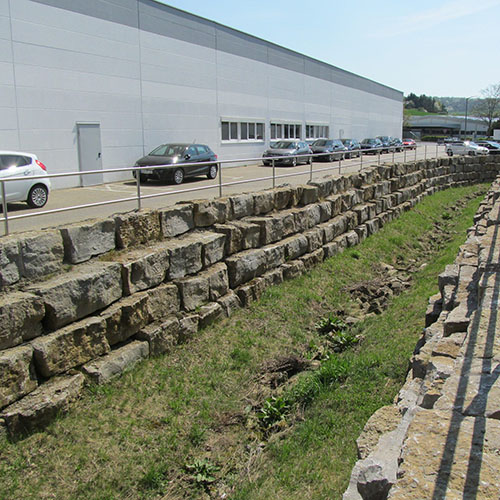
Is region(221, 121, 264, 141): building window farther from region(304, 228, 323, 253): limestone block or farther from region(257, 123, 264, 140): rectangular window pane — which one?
region(304, 228, 323, 253): limestone block

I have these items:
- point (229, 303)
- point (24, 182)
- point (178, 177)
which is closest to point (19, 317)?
point (24, 182)

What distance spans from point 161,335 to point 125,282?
3.36 feet

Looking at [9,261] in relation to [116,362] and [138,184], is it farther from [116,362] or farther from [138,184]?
[138,184]

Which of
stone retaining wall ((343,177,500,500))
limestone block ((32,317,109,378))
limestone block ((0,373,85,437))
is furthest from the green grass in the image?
stone retaining wall ((343,177,500,500))

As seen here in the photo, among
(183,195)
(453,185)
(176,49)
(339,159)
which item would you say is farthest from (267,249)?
(453,185)

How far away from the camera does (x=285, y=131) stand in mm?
35531

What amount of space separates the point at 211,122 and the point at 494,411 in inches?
1001

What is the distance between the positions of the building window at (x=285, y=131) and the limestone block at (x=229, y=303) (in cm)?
2500

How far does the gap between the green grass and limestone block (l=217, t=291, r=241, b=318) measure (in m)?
0.17

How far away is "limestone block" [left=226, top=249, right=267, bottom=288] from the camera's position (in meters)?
10.1

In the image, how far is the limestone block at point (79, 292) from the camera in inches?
263

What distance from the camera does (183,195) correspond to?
33.7 ft

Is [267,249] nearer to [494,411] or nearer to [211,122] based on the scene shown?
[494,411]

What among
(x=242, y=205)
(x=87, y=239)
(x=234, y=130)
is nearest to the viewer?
(x=87, y=239)
